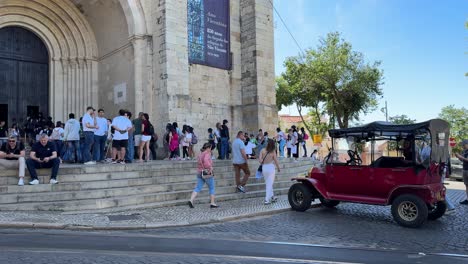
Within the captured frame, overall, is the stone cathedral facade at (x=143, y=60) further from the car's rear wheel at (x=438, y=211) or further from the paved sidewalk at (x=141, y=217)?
the car's rear wheel at (x=438, y=211)

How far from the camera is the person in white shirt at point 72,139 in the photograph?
11.7 metres

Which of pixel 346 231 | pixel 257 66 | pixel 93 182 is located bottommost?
pixel 346 231

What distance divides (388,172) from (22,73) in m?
16.8

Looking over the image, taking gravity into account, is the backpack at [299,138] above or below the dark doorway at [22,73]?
below

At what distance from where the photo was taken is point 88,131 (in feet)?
36.3

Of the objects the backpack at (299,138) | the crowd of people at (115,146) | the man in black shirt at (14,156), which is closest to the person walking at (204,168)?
the crowd of people at (115,146)

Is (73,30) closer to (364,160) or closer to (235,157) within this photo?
(235,157)

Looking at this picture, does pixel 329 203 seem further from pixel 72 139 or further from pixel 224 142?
pixel 72 139

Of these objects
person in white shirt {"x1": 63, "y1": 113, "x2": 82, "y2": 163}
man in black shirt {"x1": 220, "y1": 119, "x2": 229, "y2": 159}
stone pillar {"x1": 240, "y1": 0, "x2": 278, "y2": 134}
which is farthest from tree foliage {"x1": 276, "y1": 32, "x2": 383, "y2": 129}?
person in white shirt {"x1": 63, "y1": 113, "x2": 82, "y2": 163}

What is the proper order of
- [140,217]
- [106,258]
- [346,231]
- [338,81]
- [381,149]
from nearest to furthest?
1. [106,258]
2. [346,231]
3. [140,217]
4. [381,149]
5. [338,81]

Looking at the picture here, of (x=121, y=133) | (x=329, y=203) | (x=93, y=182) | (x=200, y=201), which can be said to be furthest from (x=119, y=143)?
(x=329, y=203)

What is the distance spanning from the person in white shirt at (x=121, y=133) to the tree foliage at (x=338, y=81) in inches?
878

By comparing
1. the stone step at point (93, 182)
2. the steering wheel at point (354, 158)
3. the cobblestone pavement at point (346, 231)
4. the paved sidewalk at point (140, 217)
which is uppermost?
the steering wheel at point (354, 158)

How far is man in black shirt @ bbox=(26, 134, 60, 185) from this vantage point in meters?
9.10
